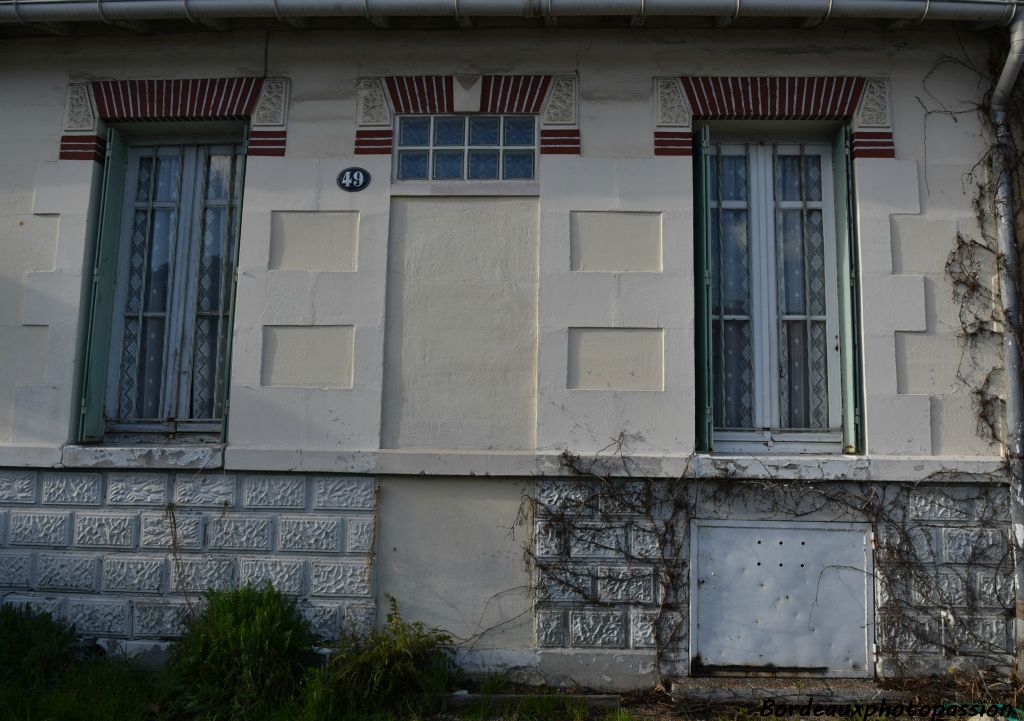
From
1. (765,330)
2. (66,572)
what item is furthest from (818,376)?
(66,572)

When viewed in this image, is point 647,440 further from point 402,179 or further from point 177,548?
point 177,548

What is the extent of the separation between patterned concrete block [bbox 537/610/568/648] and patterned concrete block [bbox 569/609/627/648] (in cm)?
4

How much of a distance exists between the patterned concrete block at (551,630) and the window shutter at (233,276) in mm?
2381

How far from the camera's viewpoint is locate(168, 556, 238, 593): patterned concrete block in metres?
5.31

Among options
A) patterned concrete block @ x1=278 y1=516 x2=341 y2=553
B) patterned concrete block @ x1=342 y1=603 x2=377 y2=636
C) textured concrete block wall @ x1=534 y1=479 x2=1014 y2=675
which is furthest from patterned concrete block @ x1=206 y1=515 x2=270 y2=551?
textured concrete block wall @ x1=534 y1=479 x2=1014 y2=675

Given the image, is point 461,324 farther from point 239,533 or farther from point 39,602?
point 39,602

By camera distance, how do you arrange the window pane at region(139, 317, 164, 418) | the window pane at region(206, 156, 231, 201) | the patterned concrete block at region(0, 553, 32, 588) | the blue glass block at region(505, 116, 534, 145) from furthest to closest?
the window pane at region(206, 156, 231, 201) < the window pane at region(139, 317, 164, 418) < the blue glass block at region(505, 116, 534, 145) < the patterned concrete block at region(0, 553, 32, 588)

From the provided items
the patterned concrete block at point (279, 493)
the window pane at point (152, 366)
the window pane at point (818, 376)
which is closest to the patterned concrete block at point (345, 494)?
the patterned concrete block at point (279, 493)

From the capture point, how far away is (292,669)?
16.0 ft

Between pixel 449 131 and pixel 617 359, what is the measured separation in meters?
1.95

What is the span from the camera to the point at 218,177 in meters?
5.90

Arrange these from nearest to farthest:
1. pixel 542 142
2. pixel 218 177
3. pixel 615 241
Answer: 1. pixel 615 241
2. pixel 542 142
3. pixel 218 177

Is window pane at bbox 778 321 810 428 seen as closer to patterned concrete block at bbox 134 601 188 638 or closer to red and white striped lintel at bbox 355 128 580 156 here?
red and white striped lintel at bbox 355 128 580 156

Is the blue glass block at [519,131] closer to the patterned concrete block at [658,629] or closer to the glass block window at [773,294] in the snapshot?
the glass block window at [773,294]
